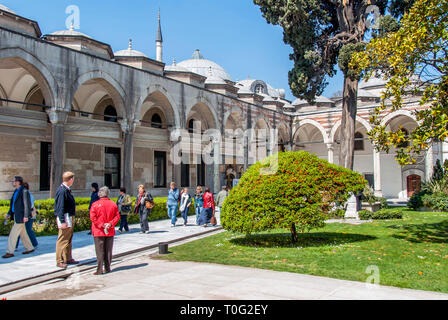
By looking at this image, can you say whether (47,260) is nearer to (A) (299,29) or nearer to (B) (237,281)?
(B) (237,281)

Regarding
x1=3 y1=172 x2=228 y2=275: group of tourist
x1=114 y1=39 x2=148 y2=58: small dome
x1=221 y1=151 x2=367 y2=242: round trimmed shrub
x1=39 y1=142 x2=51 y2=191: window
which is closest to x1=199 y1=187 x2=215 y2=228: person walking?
x1=3 y1=172 x2=228 y2=275: group of tourist

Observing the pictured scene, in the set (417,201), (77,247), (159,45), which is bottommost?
(77,247)

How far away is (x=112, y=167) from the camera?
1930 centimetres

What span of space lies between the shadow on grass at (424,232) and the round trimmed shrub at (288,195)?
219cm

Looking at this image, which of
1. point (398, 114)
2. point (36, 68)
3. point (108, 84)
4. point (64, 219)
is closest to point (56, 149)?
point (36, 68)

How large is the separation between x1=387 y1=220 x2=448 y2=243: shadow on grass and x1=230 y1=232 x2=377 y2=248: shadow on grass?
89cm

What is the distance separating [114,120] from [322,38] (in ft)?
37.4

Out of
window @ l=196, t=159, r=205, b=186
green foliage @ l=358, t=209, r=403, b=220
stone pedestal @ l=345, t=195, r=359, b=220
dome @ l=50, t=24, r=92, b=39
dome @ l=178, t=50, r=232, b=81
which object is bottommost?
green foliage @ l=358, t=209, r=403, b=220

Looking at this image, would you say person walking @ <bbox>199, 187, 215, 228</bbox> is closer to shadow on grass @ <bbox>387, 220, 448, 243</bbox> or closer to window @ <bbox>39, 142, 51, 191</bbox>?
shadow on grass @ <bbox>387, 220, 448, 243</bbox>

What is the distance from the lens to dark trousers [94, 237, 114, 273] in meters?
5.59

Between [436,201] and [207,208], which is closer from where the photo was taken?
[207,208]

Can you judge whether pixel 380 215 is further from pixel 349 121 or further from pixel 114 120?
pixel 114 120

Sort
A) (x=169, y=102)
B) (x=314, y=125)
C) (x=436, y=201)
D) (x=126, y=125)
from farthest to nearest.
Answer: (x=314, y=125) → (x=169, y=102) → (x=126, y=125) → (x=436, y=201)

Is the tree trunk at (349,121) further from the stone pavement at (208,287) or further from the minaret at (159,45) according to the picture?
the minaret at (159,45)
